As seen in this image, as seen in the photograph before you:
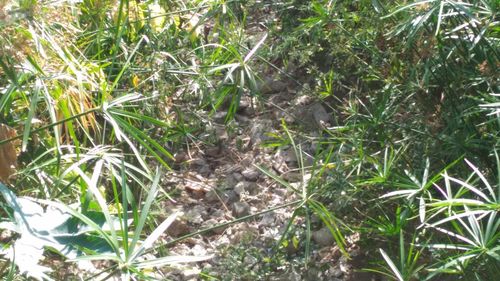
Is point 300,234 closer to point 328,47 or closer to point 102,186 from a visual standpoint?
point 102,186

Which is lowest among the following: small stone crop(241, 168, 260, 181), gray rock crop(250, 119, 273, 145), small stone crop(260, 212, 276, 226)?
small stone crop(260, 212, 276, 226)

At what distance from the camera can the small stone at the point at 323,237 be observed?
9.78ft

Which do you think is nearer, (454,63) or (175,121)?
(454,63)

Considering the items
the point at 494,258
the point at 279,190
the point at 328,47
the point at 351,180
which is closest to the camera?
the point at 494,258

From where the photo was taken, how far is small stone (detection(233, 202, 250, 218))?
3184mm

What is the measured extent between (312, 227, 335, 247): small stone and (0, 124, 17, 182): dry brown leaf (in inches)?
40.9

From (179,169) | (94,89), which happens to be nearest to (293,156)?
(179,169)

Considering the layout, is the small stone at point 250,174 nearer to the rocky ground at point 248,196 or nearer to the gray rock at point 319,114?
the rocky ground at point 248,196

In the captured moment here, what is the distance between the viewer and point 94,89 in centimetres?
281

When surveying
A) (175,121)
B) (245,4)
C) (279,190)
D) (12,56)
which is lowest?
(279,190)

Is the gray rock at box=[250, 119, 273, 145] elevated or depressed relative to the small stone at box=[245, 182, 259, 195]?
elevated

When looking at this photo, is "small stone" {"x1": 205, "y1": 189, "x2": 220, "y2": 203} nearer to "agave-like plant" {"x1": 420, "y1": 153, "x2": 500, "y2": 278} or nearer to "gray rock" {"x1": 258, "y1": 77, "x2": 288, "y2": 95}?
"gray rock" {"x1": 258, "y1": 77, "x2": 288, "y2": 95}

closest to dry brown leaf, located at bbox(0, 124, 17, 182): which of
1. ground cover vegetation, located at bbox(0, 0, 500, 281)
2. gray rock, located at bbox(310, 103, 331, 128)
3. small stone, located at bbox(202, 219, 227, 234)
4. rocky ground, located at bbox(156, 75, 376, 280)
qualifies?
ground cover vegetation, located at bbox(0, 0, 500, 281)

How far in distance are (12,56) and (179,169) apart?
1225 millimetres
